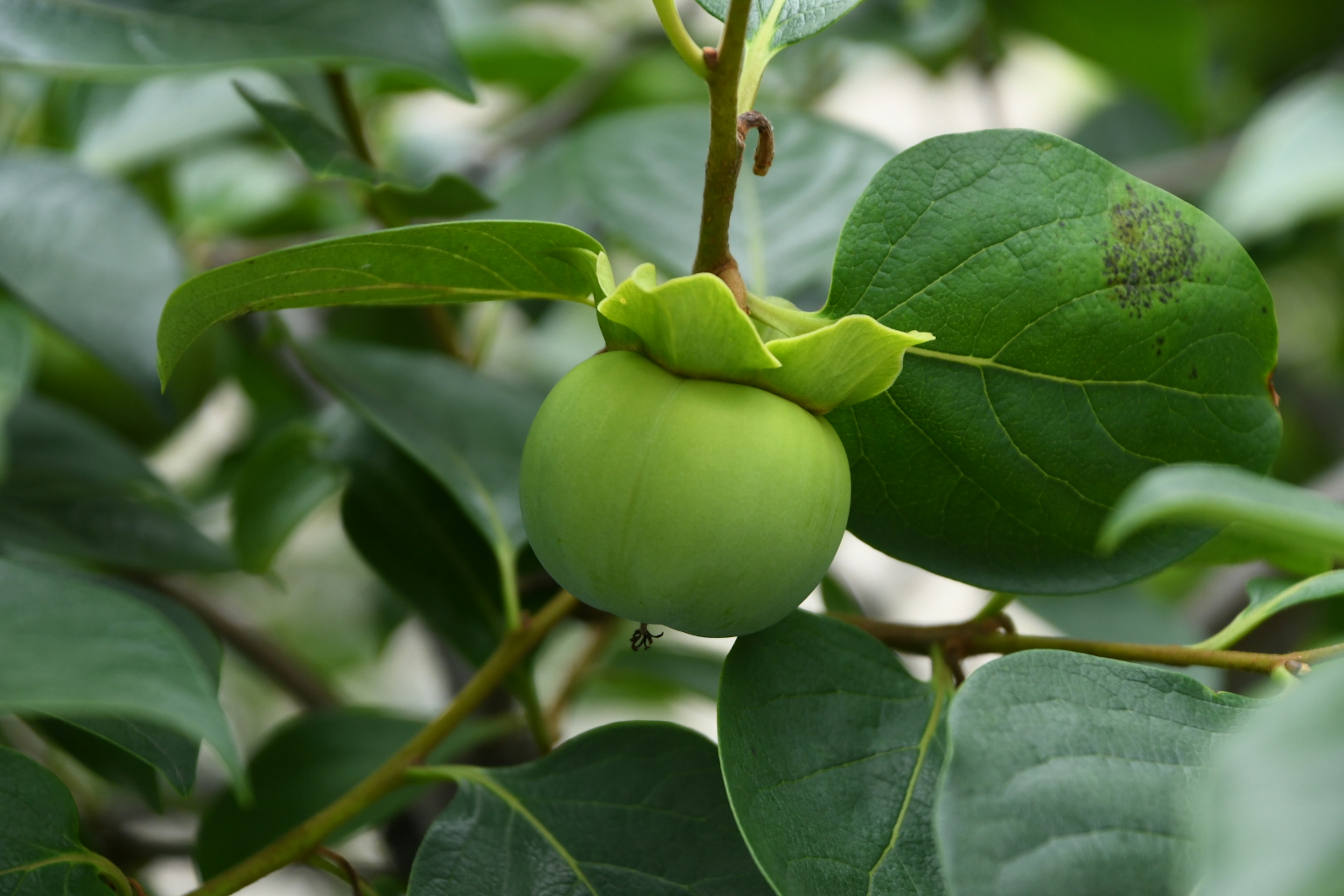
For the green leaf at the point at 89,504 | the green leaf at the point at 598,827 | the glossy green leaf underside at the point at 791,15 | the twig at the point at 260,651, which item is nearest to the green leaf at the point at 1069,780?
the green leaf at the point at 598,827

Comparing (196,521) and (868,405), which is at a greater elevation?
(868,405)

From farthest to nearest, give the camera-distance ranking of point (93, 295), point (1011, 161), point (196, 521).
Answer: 1. point (196, 521)
2. point (93, 295)
3. point (1011, 161)

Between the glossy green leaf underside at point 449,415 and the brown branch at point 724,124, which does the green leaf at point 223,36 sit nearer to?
the glossy green leaf underside at point 449,415

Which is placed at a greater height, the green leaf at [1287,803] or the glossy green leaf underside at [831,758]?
the green leaf at [1287,803]

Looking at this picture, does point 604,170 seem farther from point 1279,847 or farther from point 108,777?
point 1279,847

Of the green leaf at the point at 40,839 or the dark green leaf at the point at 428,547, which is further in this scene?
the dark green leaf at the point at 428,547

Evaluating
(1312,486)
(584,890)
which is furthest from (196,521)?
(1312,486)

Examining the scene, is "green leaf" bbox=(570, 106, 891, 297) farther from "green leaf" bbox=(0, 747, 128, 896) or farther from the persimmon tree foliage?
"green leaf" bbox=(0, 747, 128, 896)

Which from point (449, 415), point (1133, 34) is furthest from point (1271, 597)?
point (1133, 34)
